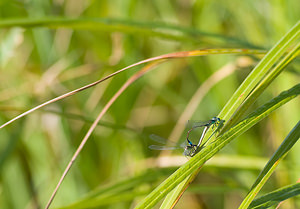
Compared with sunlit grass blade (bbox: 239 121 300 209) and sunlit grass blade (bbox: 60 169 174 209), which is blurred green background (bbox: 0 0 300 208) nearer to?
sunlit grass blade (bbox: 60 169 174 209)

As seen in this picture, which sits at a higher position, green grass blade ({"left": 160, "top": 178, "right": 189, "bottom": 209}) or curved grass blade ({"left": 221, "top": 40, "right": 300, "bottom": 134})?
curved grass blade ({"left": 221, "top": 40, "right": 300, "bottom": 134})

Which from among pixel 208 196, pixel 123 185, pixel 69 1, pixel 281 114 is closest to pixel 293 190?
pixel 123 185

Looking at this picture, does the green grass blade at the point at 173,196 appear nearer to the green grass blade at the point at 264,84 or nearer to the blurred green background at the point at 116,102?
the green grass blade at the point at 264,84

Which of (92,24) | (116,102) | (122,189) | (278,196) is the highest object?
(116,102)

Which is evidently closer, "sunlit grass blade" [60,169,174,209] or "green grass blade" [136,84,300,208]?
"green grass blade" [136,84,300,208]

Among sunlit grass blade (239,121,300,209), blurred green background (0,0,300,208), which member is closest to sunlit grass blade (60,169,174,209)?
blurred green background (0,0,300,208)

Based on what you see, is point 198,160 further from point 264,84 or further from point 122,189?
point 122,189

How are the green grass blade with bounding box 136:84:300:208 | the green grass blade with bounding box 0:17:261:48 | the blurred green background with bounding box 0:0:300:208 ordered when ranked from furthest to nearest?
the blurred green background with bounding box 0:0:300:208 → the green grass blade with bounding box 0:17:261:48 → the green grass blade with bounding box 136:84:300:208

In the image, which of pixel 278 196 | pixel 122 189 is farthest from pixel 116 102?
pixel 278 196

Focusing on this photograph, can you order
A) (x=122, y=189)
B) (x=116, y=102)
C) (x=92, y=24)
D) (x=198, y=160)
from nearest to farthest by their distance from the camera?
(x=198, y=160) < (x=92, y=24) < (x=122, y=189) < (x=116, y=102)
